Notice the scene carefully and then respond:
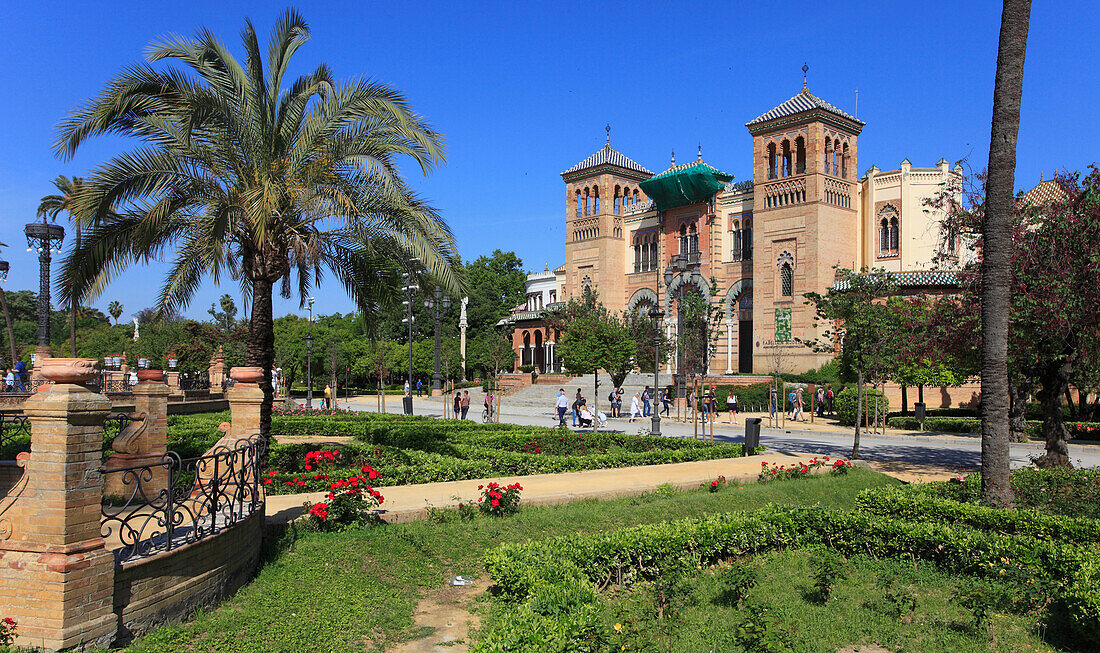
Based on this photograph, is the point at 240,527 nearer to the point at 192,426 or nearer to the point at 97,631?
the point at 97,631

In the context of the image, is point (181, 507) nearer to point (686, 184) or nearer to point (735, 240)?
point (735, 240)

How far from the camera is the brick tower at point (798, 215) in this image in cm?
3947

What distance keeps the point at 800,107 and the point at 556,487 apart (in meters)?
35.0

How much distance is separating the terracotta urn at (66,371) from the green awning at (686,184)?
43.8m

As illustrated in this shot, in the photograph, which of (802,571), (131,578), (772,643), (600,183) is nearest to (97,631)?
(131,578)

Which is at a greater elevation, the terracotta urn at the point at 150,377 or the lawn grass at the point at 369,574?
the terracotta urn at the point at 150,377

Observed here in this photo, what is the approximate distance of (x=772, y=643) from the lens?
5.12 m

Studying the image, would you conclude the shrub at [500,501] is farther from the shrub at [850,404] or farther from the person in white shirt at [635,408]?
the shrub at [850,404]

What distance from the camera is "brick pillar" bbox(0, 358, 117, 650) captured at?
476 cm

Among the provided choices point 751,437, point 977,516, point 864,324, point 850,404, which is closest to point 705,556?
point 977,516

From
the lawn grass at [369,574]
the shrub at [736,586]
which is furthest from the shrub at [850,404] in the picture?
the shrub at [736,586]

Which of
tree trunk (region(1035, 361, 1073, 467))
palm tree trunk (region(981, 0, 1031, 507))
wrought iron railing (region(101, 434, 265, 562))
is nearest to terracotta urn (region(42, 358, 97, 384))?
wrought iron railing (region(101, 434, 265, 562))

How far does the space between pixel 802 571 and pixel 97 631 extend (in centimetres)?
611

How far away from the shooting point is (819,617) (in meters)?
6.34
